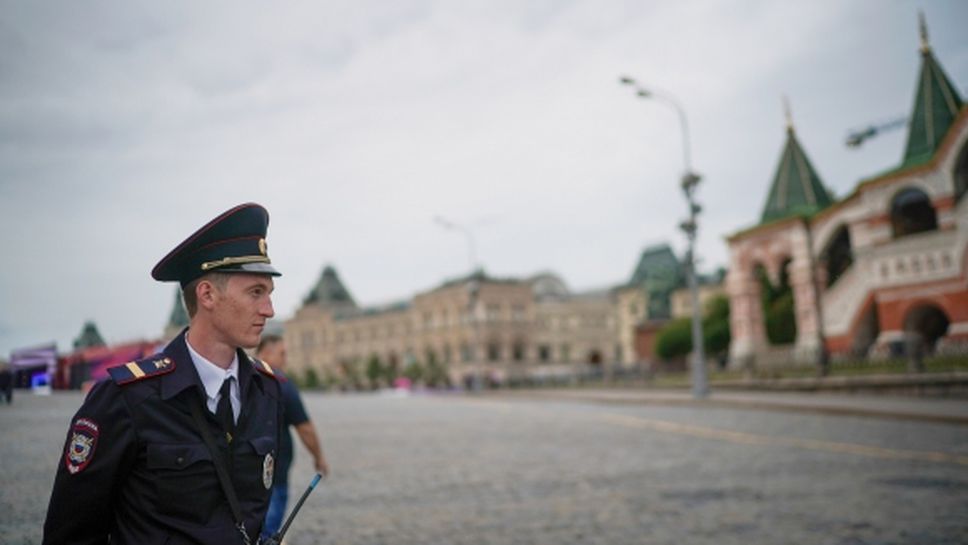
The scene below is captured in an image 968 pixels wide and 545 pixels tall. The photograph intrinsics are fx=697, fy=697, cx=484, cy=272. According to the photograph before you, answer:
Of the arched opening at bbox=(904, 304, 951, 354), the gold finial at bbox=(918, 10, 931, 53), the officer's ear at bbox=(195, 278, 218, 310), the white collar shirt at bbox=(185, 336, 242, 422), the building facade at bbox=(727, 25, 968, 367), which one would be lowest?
the white collar shirt at bbox=(185, 336, 242, 422)

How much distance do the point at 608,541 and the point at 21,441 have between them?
4069mm

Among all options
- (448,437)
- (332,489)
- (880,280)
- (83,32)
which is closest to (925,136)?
(880,280)

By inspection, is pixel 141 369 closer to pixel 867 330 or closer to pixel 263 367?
pixel 263 367

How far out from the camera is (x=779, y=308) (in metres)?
41.1

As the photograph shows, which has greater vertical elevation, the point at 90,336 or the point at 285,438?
the point at 90,336

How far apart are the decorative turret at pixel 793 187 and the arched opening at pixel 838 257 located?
2.36 meters

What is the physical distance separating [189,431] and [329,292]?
95.9 meters

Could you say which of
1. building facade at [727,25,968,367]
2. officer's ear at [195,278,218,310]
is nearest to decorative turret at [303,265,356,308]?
building facade at [727,25,968,367]

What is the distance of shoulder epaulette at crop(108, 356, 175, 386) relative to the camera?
1.86 metres

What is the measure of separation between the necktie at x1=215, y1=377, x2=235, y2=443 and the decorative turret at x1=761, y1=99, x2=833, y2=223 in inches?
1587

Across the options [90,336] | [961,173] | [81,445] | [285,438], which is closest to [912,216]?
[961,173]

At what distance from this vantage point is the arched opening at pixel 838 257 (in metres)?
36.3

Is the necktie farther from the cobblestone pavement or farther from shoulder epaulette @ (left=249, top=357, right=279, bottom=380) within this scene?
the cobblestone pavement

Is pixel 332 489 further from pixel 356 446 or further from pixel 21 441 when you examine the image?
pixel 21 441
